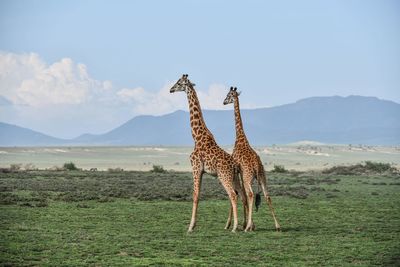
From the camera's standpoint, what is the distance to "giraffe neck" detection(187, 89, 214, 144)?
1789 cm

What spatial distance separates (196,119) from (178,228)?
9.66 feet

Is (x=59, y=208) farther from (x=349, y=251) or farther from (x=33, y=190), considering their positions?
(x=349, y=251)

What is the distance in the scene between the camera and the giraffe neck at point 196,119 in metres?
17.9

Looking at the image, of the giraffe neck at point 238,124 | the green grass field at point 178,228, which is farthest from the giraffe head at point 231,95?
the green grass field at point 178,228

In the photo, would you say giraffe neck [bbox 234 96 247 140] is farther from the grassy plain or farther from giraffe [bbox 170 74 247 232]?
the grassy plain

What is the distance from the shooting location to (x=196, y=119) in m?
18.1

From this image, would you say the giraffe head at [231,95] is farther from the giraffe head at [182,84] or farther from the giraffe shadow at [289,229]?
the giraffe shadow at [289,229]

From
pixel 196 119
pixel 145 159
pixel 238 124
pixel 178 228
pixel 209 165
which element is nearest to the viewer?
pixel 209 165

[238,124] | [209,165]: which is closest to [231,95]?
[238,124]

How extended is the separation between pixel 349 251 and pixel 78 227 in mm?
7256

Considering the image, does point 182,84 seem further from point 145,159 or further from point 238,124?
point 145,159

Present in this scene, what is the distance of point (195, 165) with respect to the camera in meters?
17.2

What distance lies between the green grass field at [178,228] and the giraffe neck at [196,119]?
253 centimetres

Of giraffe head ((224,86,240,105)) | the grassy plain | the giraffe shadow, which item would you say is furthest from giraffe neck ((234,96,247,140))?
the grassy plain
